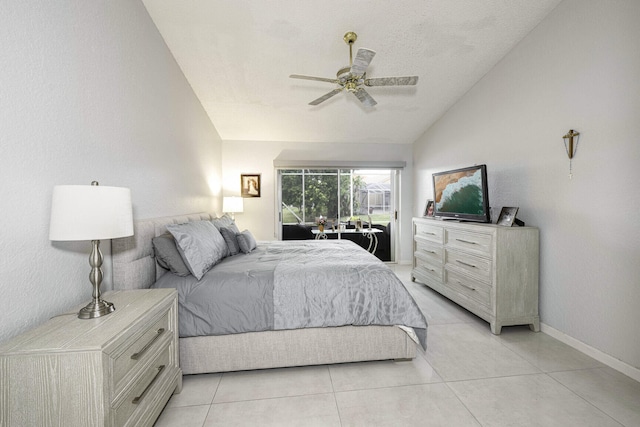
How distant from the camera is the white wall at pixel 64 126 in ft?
4.08

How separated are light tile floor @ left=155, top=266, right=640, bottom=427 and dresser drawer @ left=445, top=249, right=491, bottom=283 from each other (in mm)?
647

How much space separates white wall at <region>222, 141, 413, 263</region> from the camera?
16.2 ft

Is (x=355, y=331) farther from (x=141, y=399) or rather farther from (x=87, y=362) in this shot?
(x=87, y=362)

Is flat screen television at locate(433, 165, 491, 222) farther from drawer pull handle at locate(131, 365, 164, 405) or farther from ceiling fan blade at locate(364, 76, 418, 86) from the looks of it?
drawer pull handle at locate(131, 365, 164, 405)

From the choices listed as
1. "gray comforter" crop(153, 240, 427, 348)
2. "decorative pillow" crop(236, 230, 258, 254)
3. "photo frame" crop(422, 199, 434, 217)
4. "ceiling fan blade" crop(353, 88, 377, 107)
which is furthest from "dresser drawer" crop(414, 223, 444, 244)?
"decorative pillow" crop(236, 230, 258, 254)

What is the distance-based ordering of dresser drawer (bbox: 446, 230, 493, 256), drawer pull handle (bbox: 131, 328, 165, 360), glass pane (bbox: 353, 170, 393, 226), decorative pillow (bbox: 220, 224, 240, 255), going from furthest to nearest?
1. glass pane (bbox: 353, 170, 393, 226)
2. decorative pillow (bbox: 220, 224, 240, 255)
3. dresser drawer (bbox: 446, 230, 493, 256)
4. drawer pull handle (bbox: 131, 328, 165, 360)

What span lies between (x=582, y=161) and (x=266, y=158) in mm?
4113

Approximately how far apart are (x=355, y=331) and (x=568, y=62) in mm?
2793

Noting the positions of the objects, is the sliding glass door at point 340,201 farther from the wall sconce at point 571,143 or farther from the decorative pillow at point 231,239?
the wall sconce at point 571,143

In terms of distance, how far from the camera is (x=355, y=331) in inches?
80.1

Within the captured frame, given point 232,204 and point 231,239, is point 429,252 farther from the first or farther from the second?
point 232,204

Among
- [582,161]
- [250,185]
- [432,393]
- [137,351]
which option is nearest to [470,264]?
[582,161]

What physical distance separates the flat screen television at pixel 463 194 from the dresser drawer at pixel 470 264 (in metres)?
0.40

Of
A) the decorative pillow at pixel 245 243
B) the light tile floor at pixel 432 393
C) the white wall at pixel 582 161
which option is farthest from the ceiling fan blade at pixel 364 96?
the light tile floor at pixel 432 393
